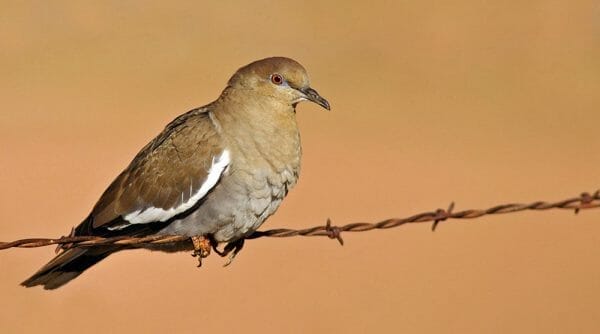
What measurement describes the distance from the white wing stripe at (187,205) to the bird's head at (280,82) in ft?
1.97

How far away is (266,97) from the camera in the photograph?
7.07m

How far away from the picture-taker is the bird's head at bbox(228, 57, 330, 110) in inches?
279

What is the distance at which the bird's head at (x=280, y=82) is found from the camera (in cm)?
710

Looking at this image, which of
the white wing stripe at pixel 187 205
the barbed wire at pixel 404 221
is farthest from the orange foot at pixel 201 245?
the barbed wire at pixel 404 221

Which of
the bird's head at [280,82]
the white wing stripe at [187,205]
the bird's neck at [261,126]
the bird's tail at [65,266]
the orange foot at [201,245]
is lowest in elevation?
the bird's tail at [65,266]

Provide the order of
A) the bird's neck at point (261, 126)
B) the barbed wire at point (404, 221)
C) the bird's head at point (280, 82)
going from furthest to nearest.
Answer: the bird's head at point (280, 82) < the bird's neck at point (261, 126) < the barbed wire at point (404, 221)

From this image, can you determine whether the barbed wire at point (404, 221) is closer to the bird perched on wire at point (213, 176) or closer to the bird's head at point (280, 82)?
the bird perched on wire at point (213, 176)

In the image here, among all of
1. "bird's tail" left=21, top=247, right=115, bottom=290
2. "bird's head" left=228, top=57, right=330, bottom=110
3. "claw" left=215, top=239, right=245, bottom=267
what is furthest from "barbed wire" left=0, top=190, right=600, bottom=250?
"bird's head" left=228, top=57, right=330, bottom=110

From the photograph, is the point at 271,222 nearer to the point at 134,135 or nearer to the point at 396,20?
the point at 134,135

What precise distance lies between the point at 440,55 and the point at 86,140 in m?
12.1

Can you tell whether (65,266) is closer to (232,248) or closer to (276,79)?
(232,248)

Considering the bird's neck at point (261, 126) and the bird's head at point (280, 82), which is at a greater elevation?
the bird's head at point (280, 82)

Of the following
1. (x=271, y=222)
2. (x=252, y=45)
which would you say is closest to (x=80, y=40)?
(x=252, y=45)

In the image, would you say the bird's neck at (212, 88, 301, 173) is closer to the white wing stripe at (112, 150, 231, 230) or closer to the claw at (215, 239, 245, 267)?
the white wing stripe at (112, 150, 231, 230)
